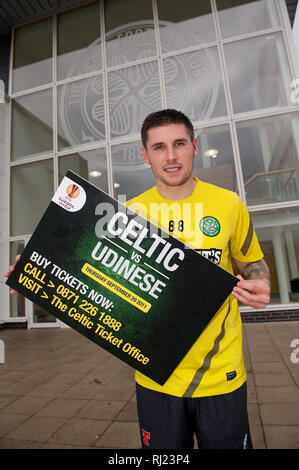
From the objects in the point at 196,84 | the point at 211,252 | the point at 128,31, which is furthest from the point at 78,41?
the point at 211,252

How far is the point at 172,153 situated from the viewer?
3.56 feet

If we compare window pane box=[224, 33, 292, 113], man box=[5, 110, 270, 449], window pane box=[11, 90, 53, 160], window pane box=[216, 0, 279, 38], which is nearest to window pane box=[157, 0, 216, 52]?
window pane box=[216, 0, 279, 38]

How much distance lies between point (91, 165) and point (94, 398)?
5696mm

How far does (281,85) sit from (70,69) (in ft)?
18.3

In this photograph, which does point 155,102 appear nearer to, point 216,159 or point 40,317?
point 216,159

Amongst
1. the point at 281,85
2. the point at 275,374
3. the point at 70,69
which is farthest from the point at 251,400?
the point at 70,69

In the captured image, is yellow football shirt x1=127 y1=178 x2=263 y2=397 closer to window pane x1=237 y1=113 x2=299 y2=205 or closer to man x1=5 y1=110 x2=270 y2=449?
man x1=5 y1=110 x2=270 y2=449

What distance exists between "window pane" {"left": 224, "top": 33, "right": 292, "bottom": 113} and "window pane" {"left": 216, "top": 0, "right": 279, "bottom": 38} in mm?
299

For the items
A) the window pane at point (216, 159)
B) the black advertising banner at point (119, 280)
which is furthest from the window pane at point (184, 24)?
the black advertising banner at point (119, 280)

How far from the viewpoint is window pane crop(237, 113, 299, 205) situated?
6055 millimetres

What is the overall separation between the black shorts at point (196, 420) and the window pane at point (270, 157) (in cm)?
566

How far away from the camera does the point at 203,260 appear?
90 centimetres

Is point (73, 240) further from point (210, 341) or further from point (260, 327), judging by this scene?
point (260, 327)

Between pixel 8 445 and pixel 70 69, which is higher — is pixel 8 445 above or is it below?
below
